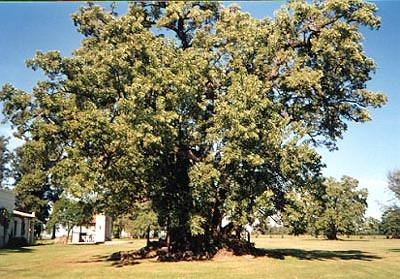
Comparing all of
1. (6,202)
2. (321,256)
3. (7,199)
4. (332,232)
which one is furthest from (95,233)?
(321,256)

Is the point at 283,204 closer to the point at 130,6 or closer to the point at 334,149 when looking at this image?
the point at 334,149

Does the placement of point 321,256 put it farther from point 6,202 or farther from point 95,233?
point 95,233

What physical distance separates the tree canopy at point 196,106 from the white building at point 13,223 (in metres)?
16.9

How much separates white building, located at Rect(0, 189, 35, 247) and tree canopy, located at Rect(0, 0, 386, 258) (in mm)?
16930

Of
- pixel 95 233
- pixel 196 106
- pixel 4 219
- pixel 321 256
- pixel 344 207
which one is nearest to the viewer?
pixel 196 106

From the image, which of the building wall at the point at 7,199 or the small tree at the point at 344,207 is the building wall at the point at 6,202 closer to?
the building wall at the point at 7,199

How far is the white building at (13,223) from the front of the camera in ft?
163

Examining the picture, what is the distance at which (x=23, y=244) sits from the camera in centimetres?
5484

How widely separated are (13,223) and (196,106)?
3685cm

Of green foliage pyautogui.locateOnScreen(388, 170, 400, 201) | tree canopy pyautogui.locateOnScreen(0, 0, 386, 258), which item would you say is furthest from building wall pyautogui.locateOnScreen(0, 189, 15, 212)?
green foliage pyautogui.locateOnScreen(388, 170, 400, 201)

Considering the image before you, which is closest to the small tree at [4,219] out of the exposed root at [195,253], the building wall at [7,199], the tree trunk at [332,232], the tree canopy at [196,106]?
the building wall at [7,199]

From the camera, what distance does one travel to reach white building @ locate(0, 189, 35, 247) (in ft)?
163

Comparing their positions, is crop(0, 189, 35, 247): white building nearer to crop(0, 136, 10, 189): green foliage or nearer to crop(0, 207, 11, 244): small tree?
crop(0, 207, 11, 244): small tree

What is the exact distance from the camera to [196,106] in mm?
28578
